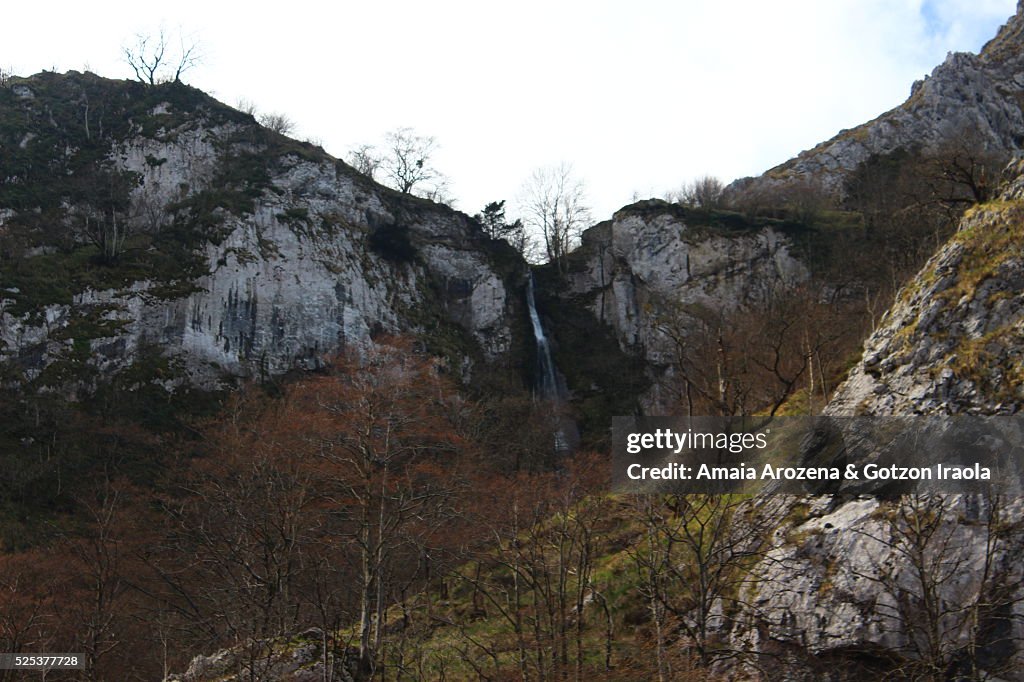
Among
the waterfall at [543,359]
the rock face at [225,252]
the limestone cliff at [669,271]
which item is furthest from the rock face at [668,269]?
the rock face at [225,252]

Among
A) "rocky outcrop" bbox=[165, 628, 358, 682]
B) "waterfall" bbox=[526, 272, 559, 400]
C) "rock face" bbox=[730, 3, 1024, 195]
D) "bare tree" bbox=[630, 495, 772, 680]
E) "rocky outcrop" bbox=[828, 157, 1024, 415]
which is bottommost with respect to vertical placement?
"rocky outcrop" bbox=[165, 628, 358, 682]

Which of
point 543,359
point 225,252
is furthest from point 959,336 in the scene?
point 225,252

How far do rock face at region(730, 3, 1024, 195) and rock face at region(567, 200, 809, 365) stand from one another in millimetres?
12704

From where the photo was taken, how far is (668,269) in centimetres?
4672

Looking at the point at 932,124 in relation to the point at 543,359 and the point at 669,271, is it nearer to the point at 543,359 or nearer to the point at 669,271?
the point at 669,271

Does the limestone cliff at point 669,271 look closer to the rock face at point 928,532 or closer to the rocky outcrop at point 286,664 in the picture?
the rock face at point 928,532

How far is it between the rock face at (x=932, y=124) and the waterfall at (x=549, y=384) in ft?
69.0

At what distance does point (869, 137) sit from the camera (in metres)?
60.2

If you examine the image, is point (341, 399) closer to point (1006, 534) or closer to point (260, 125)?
point (1006, 534)

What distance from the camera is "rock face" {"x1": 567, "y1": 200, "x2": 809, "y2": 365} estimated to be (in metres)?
45.0

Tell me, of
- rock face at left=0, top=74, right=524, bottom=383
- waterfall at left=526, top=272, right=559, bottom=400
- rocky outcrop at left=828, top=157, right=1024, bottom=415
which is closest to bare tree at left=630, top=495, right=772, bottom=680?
rocky outcrop at left=828, top=157, right=1024, bottom=415

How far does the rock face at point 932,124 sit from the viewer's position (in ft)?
189

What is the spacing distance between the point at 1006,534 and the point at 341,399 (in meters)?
15.4

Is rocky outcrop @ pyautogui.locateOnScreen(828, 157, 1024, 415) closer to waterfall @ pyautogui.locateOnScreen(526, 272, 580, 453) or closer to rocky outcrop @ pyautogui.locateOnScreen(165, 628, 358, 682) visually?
rocky outcrop @ pyautogui.locateOnScreen(165, 628, 358, 682)
